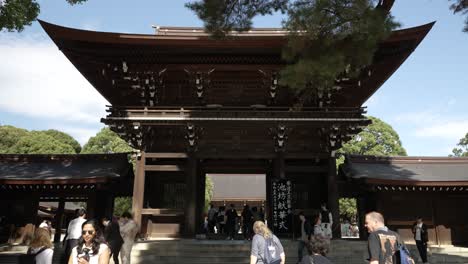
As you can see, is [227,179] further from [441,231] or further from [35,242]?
[35,242]

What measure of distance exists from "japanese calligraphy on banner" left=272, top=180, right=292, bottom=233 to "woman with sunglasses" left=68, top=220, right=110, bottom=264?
9.15m

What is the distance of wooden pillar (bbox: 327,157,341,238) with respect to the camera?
12812 millimetres

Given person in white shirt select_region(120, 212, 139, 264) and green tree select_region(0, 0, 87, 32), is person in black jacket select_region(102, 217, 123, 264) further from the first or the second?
green tree select_region(0, 0, 87, 32)

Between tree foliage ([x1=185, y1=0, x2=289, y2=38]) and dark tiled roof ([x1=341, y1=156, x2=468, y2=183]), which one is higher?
tree foliage ([x1=185, y1=0, x2=289, y2=38])

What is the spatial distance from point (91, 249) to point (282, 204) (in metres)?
9.33

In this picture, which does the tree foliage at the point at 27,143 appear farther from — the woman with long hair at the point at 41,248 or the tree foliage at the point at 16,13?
the woman with long hair at the point at 41,248

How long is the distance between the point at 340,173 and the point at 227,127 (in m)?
6.10

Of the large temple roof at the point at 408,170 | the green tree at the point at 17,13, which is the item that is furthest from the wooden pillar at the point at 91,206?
the large temple roof at the point at 408,170

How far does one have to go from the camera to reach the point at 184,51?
12664 mm

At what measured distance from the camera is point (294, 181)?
48.3 feet

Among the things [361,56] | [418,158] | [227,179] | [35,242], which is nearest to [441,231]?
[418,158]

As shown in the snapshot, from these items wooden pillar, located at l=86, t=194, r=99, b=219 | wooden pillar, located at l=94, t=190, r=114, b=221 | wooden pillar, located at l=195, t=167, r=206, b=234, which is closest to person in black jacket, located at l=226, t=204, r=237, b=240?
wooden pillar, located at l=195, t=167, r=206, b=234

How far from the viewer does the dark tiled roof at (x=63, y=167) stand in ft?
46.9

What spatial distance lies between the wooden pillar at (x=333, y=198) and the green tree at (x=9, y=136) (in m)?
41.6
